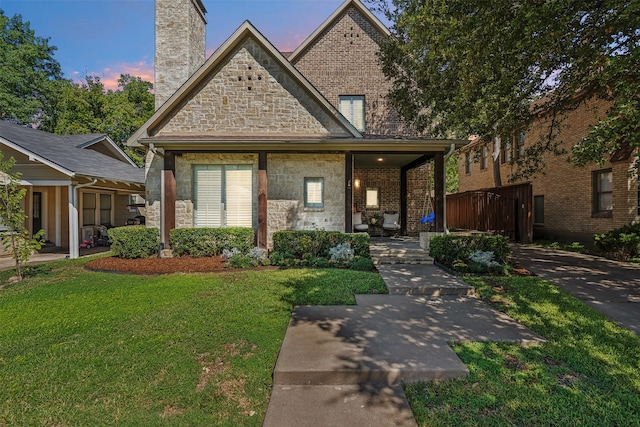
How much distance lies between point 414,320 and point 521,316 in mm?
1808

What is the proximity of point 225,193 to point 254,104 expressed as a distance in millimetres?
3214

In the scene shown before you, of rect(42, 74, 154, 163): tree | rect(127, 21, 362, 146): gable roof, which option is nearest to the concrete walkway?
rect(127, 21, 362, 146): gable roof

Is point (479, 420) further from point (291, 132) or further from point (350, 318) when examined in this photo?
point (291, 132)

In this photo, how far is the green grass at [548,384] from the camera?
259 cm

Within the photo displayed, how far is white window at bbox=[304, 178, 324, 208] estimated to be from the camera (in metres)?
10.3

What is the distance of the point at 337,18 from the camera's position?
14.1 metres

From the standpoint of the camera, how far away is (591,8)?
6.10 metres

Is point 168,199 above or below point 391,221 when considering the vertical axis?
above

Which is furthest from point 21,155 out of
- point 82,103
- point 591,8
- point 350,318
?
point 82,103

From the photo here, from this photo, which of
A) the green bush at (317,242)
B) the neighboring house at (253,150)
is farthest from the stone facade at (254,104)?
the green bush at (317,242)

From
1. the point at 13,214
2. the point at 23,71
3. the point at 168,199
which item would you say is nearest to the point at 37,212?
the point at 13,214

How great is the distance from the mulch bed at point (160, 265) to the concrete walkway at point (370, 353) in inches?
166

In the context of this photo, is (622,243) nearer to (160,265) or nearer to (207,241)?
(207,241)

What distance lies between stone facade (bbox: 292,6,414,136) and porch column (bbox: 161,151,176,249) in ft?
25.7
